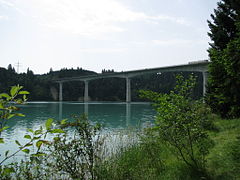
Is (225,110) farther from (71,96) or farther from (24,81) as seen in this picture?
(71,96)

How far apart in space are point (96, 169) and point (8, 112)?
3556 mm

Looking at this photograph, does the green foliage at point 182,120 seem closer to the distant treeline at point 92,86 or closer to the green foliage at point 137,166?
the green foliage at point 137,166

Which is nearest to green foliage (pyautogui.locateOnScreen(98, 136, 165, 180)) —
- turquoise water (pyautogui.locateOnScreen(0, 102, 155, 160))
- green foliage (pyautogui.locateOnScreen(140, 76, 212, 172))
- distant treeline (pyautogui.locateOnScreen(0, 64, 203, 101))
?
green foliage (pyautogui.locateOnScreen(140, 76, 212, 172))

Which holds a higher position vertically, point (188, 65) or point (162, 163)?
point (188, 65)

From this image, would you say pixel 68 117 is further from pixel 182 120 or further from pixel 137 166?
pixel 182 120

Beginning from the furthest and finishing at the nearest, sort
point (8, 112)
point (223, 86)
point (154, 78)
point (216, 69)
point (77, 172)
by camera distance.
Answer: point (154, 78) < point (216, 69) < point (223, 86) < point (77, 172) < point (8, 112)

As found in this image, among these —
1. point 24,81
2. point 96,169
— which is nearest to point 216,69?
point 96,169

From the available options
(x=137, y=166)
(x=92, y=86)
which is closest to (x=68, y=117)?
(x=137, y=166)

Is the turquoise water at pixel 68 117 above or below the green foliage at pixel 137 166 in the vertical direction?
below

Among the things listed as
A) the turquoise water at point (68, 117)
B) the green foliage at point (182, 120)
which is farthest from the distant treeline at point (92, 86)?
the green foliage at point (182, 120)

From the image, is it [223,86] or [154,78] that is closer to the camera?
[223,86]

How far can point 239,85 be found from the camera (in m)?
5.42

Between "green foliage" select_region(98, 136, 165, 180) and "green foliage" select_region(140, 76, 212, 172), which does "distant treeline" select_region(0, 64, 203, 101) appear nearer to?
"green foliage" select_region(98, 136, 165, 180)

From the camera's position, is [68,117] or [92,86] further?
[92,86]
